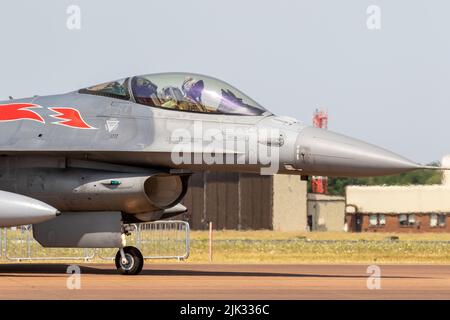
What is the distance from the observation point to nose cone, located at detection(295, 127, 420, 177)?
1459 centimetres

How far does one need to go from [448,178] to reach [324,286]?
4056cm

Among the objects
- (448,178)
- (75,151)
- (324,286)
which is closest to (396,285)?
(324,286)

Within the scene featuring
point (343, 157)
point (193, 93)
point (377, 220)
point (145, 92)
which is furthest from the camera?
point (377, 220)

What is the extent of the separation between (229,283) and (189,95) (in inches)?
123

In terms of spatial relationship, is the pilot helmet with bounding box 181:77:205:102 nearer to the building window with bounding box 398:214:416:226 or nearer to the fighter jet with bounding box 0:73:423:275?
the fighter jet with bounding box 0:73:423:275

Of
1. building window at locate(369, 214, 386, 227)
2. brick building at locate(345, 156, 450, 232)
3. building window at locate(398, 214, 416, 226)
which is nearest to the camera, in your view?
brick building at locate(345, 156, 450, 232)

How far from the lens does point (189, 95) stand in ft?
51.5

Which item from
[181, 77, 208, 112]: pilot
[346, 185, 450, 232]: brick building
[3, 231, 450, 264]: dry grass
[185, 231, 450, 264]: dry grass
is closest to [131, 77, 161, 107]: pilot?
[181, 77, 208, 112]: pilot

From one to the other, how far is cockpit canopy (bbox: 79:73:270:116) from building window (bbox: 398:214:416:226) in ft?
157

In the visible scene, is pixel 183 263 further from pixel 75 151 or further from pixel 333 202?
pixel 333 202

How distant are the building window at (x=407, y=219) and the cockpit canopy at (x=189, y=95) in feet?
157

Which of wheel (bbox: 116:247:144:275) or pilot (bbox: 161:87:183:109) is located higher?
pilot (bbox: 161:87:183:109)

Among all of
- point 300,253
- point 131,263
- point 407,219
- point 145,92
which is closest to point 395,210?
point 407,219

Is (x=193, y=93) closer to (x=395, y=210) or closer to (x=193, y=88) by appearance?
(x=193, y=88)
